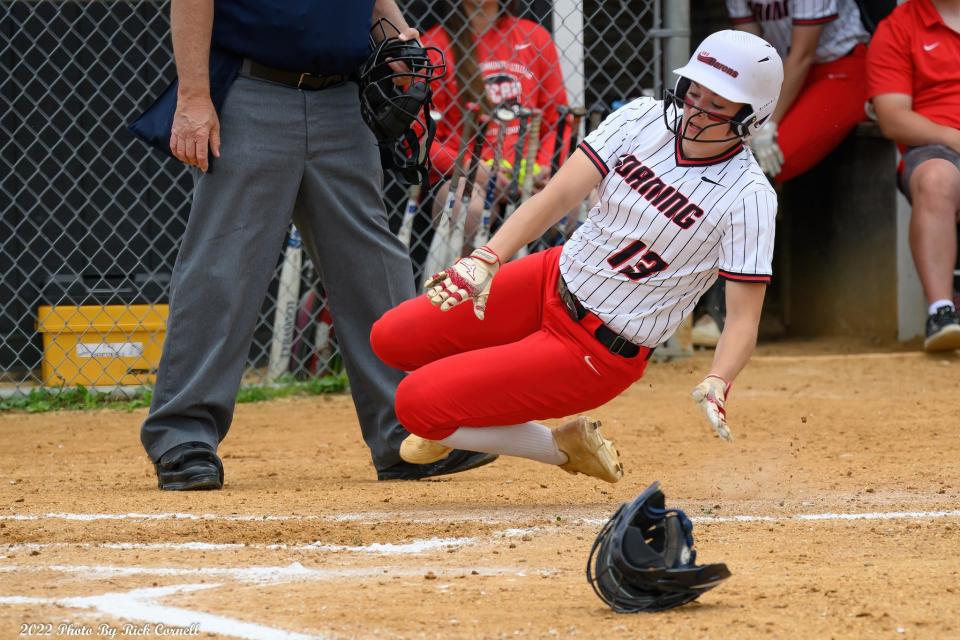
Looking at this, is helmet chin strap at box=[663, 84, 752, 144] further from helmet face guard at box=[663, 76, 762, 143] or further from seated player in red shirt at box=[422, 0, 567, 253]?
seated player in red shirt at box=[422, 0, 567, 253]

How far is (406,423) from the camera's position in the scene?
4.04 m

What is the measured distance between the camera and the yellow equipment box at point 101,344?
6539 mm

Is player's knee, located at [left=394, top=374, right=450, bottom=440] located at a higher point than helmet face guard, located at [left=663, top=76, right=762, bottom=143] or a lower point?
lower

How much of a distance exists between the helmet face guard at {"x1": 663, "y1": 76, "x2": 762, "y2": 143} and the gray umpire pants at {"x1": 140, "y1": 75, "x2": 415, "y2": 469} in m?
1.13

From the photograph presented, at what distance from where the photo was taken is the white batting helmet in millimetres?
3658

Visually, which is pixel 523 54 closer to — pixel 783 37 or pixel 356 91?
pixel 783 37

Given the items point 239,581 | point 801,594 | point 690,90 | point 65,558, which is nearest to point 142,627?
point 239,581

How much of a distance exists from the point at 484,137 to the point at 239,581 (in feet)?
14.2

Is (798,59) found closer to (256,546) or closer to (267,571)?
(256,546)

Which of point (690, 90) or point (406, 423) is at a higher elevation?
point (690, 90)

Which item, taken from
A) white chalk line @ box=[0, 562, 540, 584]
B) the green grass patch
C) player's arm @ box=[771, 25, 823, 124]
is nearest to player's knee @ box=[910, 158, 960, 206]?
player's arm @ box=[771, 25, 823, 124]

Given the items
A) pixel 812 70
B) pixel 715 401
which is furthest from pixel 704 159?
pixel 812 70

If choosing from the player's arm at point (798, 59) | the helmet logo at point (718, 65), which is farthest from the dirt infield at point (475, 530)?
the player's arm at point (798, 59)

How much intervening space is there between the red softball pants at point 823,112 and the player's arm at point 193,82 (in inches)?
159
